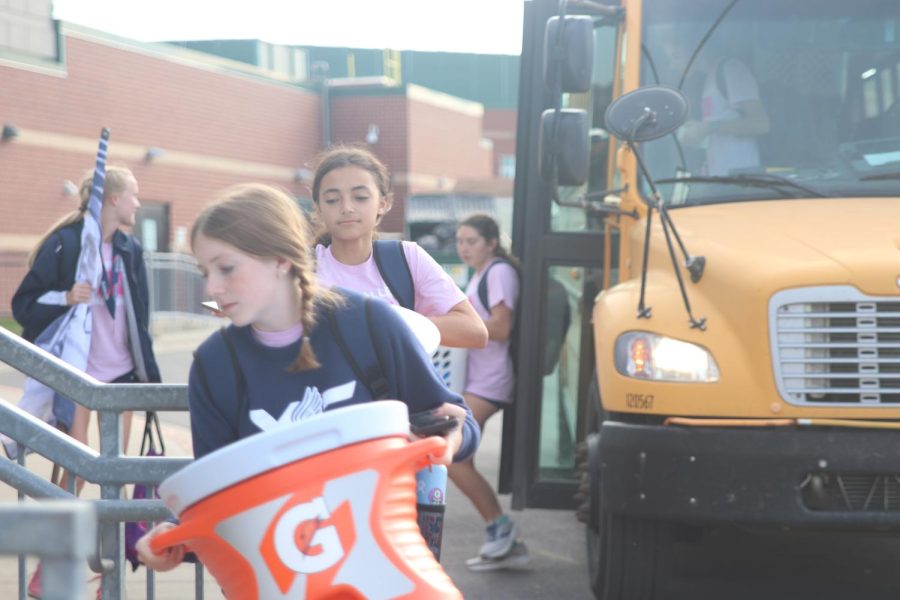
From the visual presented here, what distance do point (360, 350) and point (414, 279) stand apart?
1.26 metres

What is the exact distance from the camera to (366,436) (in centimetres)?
214

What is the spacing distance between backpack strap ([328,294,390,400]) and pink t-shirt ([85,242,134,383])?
12.8 feet

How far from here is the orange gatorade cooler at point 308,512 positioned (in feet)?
6.89

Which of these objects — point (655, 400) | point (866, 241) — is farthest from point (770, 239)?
point (655, 400)

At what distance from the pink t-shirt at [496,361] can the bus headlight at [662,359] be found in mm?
1971

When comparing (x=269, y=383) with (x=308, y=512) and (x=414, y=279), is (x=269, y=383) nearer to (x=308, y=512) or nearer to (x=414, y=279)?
(x=308, y=512)

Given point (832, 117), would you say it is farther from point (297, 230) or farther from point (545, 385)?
point (297, 230)

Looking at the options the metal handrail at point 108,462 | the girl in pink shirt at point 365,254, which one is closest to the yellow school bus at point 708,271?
the girl in pink shirt at point 365,254

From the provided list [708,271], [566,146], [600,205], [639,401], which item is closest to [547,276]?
[600,205]

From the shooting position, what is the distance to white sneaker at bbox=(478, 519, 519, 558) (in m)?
6.22

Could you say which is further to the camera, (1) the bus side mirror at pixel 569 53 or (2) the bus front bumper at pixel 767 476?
(1) the bus side mirror at pixel 569 53

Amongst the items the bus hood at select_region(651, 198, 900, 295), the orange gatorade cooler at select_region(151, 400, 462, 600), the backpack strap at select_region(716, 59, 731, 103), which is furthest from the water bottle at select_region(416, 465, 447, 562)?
the backpack strap at select_region(716, 59, 731, 103)

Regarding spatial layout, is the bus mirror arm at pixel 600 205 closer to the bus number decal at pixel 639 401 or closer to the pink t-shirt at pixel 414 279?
the bus number decal at pixel 639 401

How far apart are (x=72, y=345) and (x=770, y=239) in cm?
317
